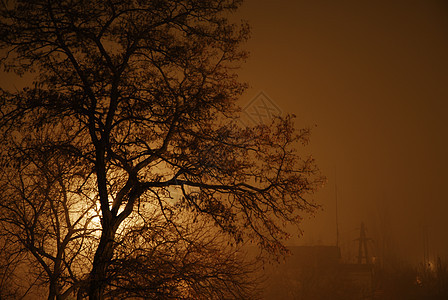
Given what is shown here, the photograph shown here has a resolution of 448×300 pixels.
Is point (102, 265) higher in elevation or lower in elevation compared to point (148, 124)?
lower

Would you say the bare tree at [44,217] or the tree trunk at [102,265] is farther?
the bare tree at [44,217]

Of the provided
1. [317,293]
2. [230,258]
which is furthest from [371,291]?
[230,258]

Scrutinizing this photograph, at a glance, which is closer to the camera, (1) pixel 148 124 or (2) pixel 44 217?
(1) pixel 148 124

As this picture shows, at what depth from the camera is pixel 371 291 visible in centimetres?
5672

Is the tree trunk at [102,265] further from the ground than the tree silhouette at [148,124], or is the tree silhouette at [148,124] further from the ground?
the tree silhouette at [148,124]

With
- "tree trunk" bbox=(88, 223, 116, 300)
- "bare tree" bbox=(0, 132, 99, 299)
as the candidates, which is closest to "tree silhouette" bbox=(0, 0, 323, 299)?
"tree trunk" bbox=(88, 223, 116, 300)

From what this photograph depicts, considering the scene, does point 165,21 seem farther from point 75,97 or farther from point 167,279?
point 167,279

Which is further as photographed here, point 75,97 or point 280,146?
point 280,146

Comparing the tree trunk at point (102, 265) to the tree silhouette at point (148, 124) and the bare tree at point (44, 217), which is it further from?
the bare tree at point (44, 217)

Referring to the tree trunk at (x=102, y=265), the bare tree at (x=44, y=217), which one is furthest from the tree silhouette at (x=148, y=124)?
the bare tree at (x=44, y=217)

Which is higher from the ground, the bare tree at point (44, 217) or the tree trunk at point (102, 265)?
the bare tree at point (44, 217)

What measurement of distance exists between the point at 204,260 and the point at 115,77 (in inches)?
144

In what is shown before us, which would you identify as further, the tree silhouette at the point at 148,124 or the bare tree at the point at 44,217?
the bare tree at the point at 44,217

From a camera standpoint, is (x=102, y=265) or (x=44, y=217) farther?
(x=44, y=217)
